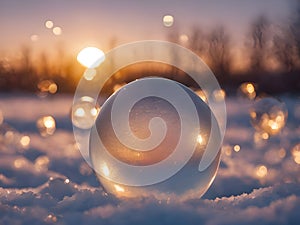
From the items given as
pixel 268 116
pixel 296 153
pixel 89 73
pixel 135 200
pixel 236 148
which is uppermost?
pixel 89 73

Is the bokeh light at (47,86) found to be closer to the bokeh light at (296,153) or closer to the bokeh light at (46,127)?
the bokeh light at (46,127)

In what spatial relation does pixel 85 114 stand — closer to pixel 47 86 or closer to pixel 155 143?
pixel 155 143

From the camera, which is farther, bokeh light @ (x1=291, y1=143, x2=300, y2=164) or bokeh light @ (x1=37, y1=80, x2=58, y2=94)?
bokeh light @ (x1=37, y1=80, x2=58, y2=94)

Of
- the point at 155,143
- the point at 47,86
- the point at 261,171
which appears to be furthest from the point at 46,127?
the point at 47,86

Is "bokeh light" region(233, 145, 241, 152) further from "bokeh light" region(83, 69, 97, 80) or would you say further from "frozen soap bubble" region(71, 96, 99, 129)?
"bokeh light" region(83, 69, 97, 80)

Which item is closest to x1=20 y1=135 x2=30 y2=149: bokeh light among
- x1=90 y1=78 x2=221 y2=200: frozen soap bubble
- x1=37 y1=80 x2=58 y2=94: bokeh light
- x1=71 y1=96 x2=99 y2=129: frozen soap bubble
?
x1=71 y1=96 x2=99 y2=129: frozen soap bubble

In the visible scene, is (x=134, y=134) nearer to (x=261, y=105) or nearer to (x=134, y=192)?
(x=134, y=192)

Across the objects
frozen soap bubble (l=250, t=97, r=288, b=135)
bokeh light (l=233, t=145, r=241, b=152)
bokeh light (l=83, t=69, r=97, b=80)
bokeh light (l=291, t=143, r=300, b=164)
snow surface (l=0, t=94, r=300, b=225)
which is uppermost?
bokeh light (l=83, t=69, r=97, b=80)

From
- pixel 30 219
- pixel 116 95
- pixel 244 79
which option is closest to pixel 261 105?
pixel 116 95
